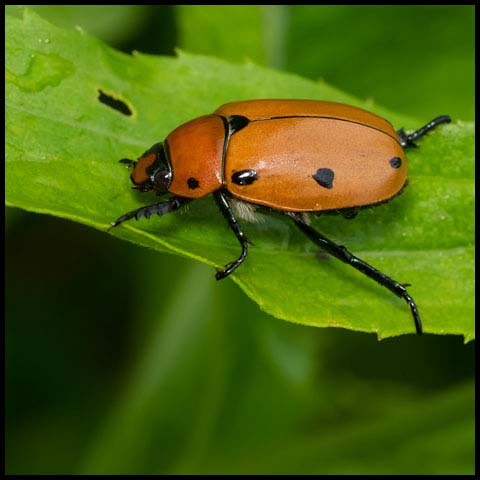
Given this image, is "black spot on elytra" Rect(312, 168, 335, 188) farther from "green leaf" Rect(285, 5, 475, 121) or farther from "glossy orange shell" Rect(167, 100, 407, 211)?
"green leaf" Rect(285, 5, 475, 121)

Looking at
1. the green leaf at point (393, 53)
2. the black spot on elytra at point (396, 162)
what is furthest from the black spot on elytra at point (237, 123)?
the green leaf at point (393, 53)

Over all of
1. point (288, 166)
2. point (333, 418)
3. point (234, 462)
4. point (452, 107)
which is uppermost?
point (452, 107)

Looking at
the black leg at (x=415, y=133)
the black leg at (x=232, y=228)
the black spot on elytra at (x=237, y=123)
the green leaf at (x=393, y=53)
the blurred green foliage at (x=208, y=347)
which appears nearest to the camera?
the black leg at (x=232, y=228)

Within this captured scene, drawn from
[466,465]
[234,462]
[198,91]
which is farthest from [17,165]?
[466,465]

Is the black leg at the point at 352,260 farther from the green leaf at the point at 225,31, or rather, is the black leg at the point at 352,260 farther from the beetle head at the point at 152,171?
the green leaf at the point at 225,31

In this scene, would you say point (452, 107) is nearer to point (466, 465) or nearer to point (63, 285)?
point (466, 465)

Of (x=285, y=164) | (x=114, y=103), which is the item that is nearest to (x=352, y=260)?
(x=285, y=164)

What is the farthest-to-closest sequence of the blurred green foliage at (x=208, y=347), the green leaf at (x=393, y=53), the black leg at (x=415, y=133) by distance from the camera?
the green leaf at (x=393, y=53)
the blurred green foliage at (x=208, y=347)
the black leg at (x=415, y=133)

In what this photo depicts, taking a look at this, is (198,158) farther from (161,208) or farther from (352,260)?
(352,260)
